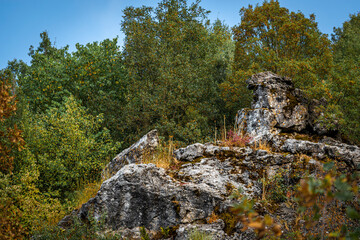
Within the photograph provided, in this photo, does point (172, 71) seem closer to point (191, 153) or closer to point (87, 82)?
point (87, 82)

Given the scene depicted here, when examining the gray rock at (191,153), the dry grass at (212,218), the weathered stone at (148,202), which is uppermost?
the gray rock at (191,153)

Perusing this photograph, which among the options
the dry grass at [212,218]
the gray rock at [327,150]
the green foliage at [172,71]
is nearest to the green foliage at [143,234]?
the dry grass at [212,218]

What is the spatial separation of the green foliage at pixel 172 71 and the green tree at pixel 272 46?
6.72 ft

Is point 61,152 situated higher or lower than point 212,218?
higher

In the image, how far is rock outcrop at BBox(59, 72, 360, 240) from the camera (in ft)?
21.4

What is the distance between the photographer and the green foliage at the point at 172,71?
55.5 ft

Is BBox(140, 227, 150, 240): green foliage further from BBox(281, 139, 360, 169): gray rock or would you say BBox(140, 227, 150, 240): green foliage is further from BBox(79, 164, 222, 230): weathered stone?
BBox(281, 139, 360, 169): gray rock

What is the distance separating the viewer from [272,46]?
17547mm

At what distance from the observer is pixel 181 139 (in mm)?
16703

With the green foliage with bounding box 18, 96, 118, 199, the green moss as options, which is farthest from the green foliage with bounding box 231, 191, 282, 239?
the green foliage with bounding box 18, 96, 118, 199

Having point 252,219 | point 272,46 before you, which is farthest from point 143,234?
point 272,46

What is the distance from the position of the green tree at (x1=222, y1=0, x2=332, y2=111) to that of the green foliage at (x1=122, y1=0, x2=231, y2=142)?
6.72ft

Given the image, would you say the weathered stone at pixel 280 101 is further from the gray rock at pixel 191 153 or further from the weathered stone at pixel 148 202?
the weathered stone at pixel 148 202

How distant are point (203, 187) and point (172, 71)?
1142 centimetres
